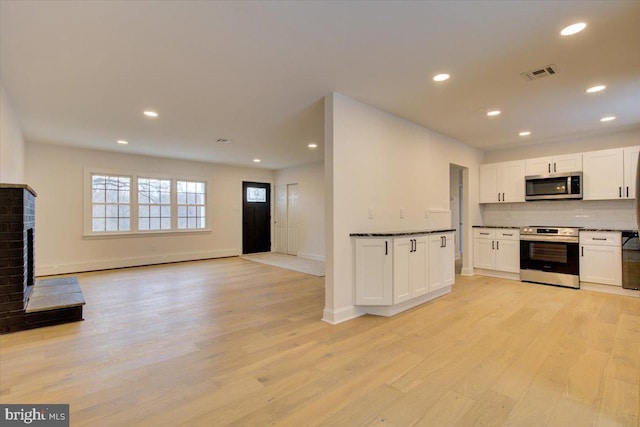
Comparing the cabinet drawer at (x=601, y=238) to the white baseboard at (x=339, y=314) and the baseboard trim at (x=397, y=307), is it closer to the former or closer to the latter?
the baseboard trim at (x=397, y=307)

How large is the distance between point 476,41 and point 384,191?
1.90 m

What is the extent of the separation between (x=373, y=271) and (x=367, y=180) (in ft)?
3.57

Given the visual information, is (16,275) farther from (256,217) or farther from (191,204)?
(256,217)

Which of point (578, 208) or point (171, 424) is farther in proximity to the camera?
point (578, 208)

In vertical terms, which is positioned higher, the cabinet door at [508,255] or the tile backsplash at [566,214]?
the tile backsplash at [566,214]

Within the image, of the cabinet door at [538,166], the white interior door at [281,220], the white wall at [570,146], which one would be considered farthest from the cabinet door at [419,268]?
the white interior door at [281,220]

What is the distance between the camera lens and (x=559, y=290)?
4570 millimetres

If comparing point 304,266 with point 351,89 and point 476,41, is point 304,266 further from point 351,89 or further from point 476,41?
point 476,41

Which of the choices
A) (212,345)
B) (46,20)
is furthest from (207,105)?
(212,345)

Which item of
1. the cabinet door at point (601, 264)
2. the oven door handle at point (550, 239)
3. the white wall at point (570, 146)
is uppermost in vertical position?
the white wall at point (570, 146)

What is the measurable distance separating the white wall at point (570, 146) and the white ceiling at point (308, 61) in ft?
1.19

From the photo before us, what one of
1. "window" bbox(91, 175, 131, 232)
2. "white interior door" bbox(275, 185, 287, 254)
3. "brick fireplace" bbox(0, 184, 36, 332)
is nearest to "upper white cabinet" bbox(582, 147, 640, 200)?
"white interior door" bbox(275, 185, 287, 254)

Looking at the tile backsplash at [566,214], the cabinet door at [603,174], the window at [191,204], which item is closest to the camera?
the cabinet door at [603,174]

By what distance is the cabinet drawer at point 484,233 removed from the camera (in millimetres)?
5491
